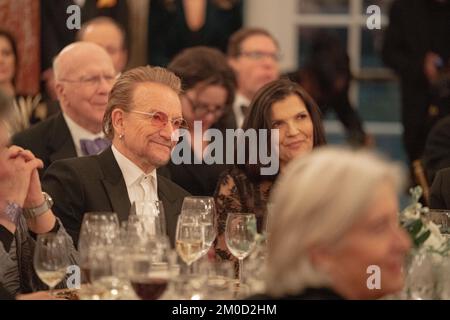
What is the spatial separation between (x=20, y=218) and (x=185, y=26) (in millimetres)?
4756

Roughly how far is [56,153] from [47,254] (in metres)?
2.21

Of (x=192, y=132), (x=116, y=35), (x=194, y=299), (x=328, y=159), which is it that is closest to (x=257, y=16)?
(x=116, y=35)

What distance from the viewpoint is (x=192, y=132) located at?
19.3 feet

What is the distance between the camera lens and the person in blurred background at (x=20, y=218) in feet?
12.5

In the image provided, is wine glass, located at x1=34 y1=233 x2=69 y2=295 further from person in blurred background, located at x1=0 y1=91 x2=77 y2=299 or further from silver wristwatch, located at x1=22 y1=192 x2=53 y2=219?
silver wristwatch, located at x1=22 y1=192 x2=53 y2=219

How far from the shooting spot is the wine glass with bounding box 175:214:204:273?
3674 mm

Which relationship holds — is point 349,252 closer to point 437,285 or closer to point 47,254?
point 437,285

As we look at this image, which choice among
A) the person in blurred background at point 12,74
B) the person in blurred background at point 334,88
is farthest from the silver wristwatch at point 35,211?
the person in blurred background at point 334,88

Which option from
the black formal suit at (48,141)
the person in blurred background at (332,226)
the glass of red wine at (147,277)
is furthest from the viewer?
the black formal suit at (48,141)

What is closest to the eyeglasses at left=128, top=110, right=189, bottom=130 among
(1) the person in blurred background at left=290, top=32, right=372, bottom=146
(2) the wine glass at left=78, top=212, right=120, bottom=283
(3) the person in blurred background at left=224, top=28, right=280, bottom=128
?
(2) the wine glass at left=78, top=212, right=120, bottom=283

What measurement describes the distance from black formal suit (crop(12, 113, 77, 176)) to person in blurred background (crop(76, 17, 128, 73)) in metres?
1.47

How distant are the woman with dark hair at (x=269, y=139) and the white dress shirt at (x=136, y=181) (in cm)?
34

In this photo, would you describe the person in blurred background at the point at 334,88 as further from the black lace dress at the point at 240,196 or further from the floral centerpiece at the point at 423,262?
the floral centerpiece at the point at 423,262

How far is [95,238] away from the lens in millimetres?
3459
